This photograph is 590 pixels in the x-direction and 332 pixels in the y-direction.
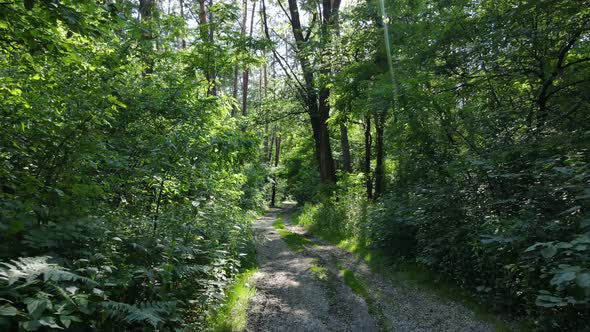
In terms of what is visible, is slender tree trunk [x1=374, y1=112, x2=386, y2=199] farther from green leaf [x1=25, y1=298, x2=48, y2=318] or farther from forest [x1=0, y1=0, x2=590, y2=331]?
green leaf [x1=25, y1=298, x2=48, y2=318]

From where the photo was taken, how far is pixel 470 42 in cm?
788

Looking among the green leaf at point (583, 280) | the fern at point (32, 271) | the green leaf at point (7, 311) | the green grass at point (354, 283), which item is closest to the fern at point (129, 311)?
the fern at point (32, 271)

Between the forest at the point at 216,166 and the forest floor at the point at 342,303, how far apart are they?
0.35 m

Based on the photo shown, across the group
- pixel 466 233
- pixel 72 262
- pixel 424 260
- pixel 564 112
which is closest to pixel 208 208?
pixel 72 262

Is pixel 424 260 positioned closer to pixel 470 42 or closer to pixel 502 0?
pixel 470 42

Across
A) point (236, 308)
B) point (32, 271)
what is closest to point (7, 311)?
point (32, 271)

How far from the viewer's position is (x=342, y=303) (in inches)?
250

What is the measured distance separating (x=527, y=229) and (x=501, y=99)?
15.0 ft

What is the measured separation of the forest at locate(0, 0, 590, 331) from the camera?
11.5 ft

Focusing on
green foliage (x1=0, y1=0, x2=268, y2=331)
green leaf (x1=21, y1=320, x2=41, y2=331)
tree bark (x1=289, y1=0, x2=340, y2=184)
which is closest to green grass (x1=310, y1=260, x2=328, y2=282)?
green foliage (x1=0, y1=0, x2=268, y2=331)

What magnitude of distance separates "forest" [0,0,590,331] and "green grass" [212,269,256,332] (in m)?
0.06

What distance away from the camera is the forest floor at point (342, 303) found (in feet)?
17.7

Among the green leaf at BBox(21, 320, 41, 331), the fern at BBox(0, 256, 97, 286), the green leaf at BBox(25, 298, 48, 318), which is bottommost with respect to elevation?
the green leaf at BBox(21, 320, 41, 331)

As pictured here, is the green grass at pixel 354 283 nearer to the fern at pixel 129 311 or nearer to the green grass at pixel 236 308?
the green grass at pixel 236 308
